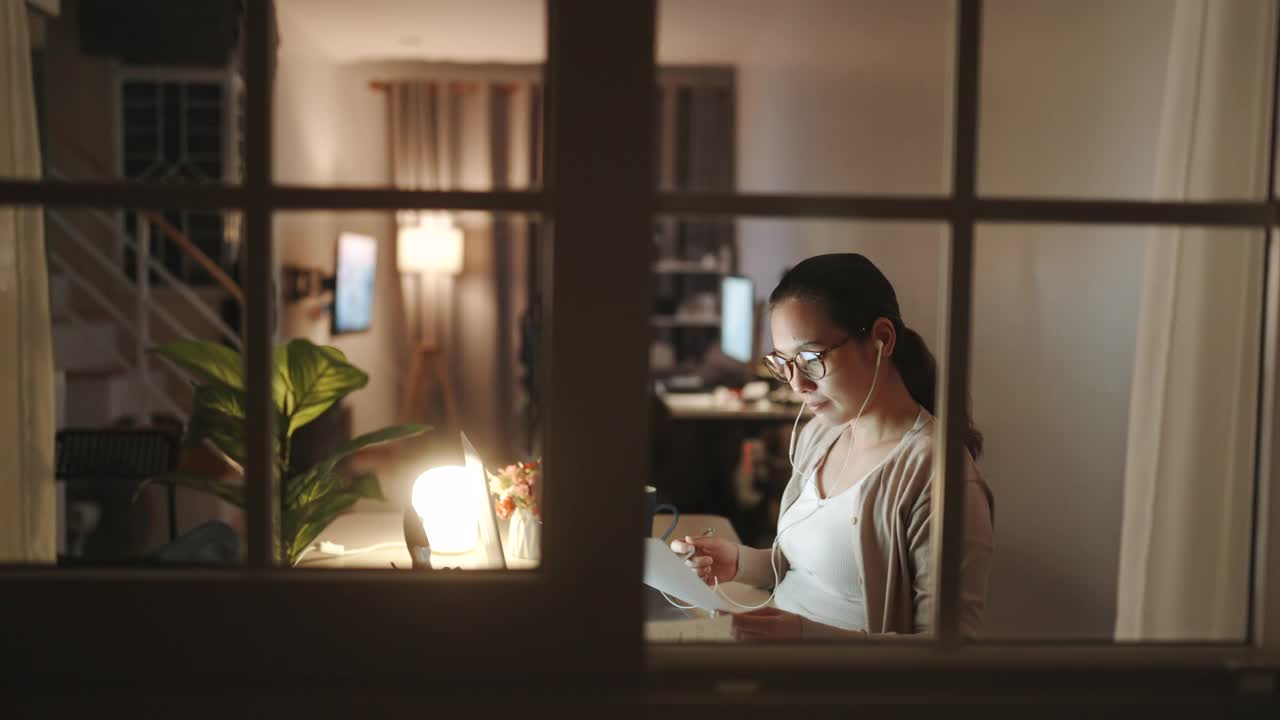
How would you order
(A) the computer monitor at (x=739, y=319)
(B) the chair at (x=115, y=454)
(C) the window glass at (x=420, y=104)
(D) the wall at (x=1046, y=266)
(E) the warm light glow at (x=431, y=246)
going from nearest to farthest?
(D) the wall at (x=1046, y=266), (B) the chair at (x=115, y=454), (A) the computer monitor at (x=739, y=319), (C) the window glass at (x=420, y=104), (E) the warm light glow at (x=431, y=246)

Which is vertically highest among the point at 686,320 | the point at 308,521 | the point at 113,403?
the point at 686,320

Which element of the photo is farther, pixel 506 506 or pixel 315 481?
pixel 506 506

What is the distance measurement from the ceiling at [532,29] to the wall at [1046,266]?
0.64 meters

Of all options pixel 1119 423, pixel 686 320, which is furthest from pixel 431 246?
pixel 1119 423

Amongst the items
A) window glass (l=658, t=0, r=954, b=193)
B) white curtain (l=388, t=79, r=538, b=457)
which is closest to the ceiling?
window glass (l=658, t=0, r=954, b=193)

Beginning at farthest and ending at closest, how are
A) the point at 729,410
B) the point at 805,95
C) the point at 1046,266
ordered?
the point at 805,95 → the point at 729,410 → the point at 1046,266

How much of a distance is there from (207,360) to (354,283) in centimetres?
508

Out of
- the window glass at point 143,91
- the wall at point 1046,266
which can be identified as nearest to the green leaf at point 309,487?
the wall at point 1046,266

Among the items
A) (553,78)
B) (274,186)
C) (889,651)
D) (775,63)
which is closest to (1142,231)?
(889,651)

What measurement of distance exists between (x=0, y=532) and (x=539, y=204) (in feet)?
3.95

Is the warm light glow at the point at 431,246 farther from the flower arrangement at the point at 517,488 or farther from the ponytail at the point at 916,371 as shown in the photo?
the ponytail at the point at 916,371

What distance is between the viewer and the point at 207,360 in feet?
4.76

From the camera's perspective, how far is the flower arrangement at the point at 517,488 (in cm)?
179

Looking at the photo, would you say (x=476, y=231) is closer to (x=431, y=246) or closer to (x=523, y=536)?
(x=431, y=246)
